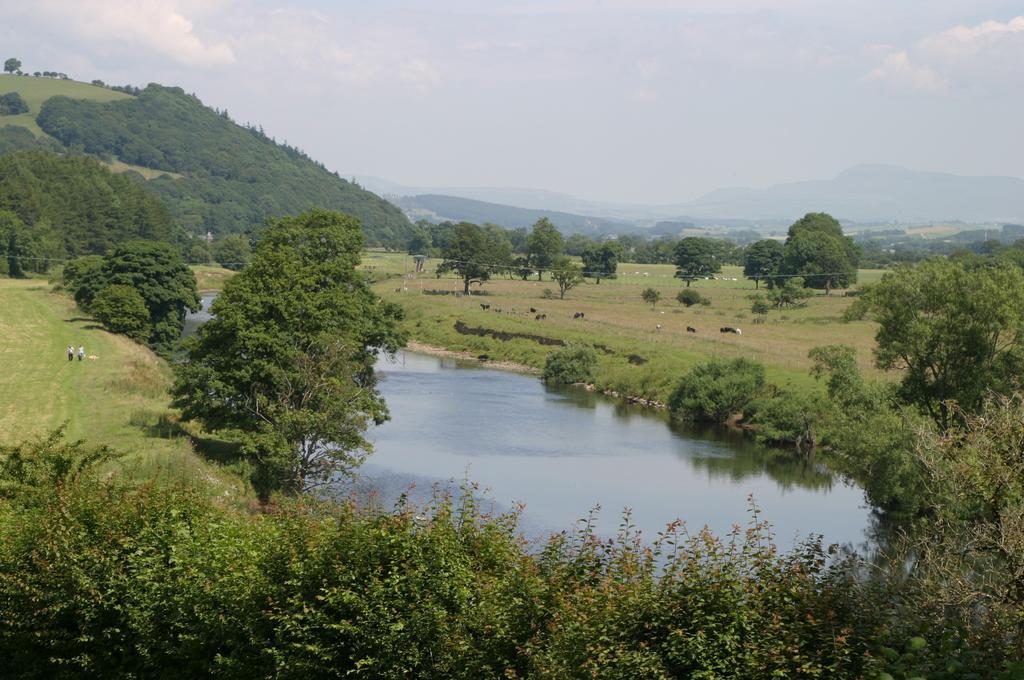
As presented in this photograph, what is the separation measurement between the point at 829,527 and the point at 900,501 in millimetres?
3603

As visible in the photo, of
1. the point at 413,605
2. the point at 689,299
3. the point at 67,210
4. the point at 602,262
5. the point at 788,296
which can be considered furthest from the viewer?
the point at 602,262

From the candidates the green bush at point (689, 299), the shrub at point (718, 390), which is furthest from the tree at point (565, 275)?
the shrub at point (718, 390)

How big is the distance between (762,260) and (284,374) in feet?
387

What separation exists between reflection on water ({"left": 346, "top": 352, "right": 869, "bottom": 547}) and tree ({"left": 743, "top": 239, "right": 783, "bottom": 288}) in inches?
3314

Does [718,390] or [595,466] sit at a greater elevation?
[718,390]

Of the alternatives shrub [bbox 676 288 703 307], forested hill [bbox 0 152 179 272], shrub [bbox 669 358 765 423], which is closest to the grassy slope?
shrub [bbox 669 358 765 423]

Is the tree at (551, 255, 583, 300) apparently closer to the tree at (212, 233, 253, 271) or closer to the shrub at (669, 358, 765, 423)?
the tree at (212, 233, 253, 271)

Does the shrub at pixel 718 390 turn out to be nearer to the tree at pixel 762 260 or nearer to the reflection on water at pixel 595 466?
the reflection on water at pixel 595 466

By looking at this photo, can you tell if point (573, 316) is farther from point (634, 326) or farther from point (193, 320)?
point (193, 320)

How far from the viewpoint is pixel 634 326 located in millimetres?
95562

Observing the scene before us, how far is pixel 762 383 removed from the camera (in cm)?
6388

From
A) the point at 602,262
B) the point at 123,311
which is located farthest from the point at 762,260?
the point at 123,311

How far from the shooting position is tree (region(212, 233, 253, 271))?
166125 mm

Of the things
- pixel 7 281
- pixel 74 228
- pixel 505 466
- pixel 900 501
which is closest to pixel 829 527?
pixel 900 501
